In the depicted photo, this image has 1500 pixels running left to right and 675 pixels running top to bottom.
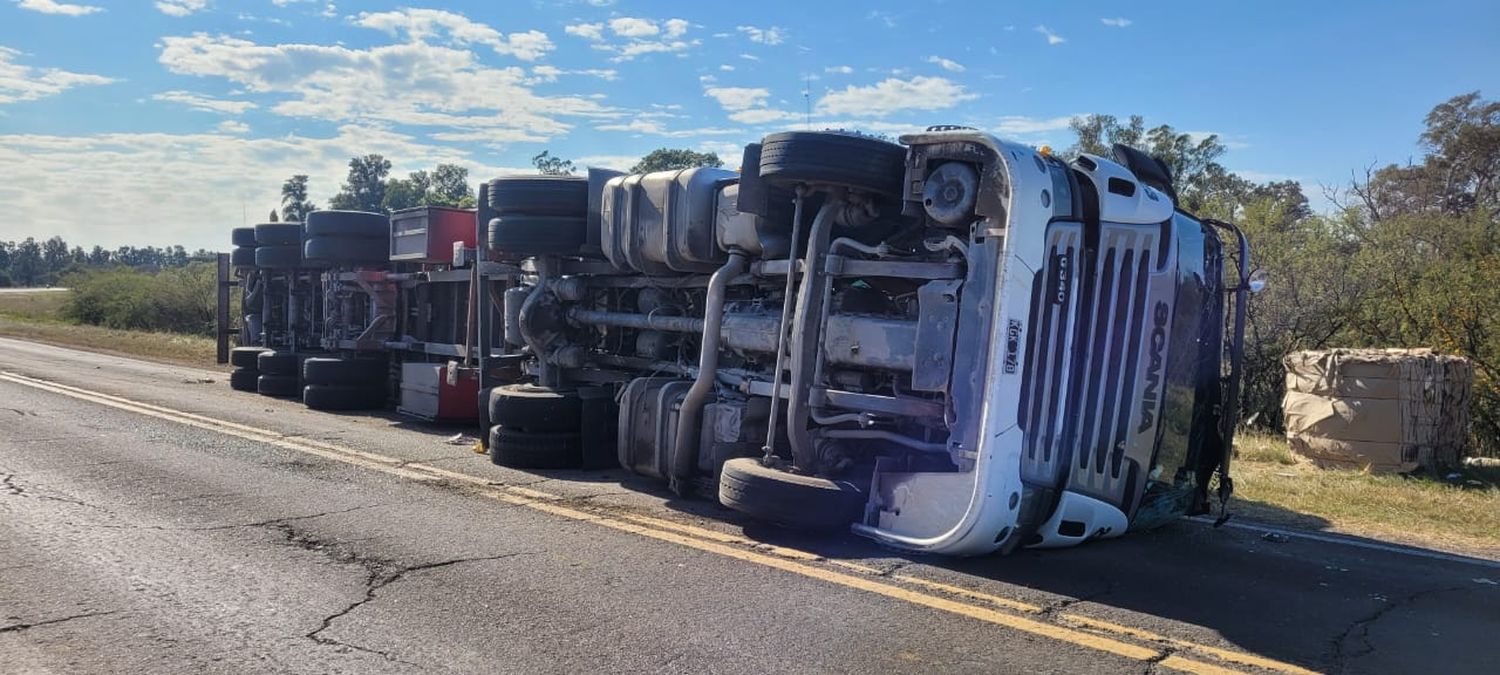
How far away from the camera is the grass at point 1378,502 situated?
6.78 meters

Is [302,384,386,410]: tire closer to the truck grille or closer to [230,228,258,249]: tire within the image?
[230,228,258,249]: tire

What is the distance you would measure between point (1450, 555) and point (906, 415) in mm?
3323

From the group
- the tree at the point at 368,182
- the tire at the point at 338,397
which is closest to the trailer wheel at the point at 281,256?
the tire at the point at 338,397

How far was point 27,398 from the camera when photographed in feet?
40.8

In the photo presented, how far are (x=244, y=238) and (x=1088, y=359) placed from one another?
13962 mm

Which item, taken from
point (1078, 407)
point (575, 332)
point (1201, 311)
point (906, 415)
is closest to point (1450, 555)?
point (1201, 311)

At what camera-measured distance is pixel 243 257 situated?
15.6m

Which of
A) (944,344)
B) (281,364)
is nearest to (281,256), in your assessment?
(281,364)

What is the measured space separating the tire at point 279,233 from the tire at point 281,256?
7 centimetres

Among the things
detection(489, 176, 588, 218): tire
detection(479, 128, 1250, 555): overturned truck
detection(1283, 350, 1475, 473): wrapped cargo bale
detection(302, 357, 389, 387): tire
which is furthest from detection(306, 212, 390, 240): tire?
detection(1283, 350, 1475, 473): wrapped cargo bale

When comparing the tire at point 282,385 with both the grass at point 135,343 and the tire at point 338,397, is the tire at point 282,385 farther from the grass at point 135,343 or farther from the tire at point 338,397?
the grass at point 135,343

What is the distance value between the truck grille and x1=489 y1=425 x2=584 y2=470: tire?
3968 millimetres

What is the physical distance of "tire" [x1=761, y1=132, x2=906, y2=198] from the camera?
578 cm

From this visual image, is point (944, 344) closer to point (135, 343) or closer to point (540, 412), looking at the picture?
point (540, 412)
